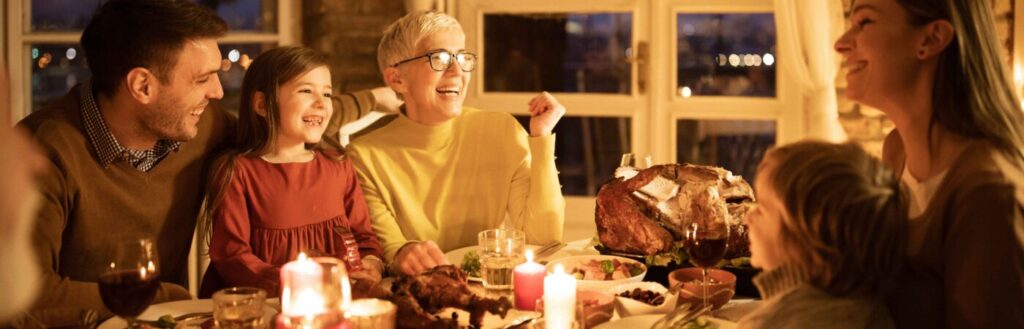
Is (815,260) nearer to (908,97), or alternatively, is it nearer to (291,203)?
(908,97)

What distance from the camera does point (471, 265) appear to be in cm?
214

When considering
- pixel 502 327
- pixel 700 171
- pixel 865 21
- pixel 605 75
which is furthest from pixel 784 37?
pixel 502 327

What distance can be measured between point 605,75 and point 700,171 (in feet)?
7.51

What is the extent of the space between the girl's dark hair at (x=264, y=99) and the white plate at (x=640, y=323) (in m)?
1.09

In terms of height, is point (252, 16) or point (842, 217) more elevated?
point (252, 16)

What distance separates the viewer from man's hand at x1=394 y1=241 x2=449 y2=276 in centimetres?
214

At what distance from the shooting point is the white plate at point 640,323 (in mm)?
1701

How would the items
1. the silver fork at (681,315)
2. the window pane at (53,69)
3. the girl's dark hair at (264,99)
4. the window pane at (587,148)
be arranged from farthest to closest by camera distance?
1. the window pane at (587,148)
2. the window pane at (53,69)
3. the girl's dark hair at (264,99)
4. the silver fork at (681,315)

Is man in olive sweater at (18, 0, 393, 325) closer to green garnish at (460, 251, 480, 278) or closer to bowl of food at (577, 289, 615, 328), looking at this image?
green garnish at (460, 251, 480, 278)

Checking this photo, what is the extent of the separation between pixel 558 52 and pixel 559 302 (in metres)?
3.10

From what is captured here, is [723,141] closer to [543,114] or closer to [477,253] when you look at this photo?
[543,114]

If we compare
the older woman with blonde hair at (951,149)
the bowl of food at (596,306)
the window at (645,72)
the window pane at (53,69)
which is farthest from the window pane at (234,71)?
the older woman with blonde hair at (951,149)

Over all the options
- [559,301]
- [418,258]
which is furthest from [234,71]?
[559,301]

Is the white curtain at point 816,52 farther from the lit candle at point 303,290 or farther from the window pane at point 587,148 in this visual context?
the lit candle at point 303,290
